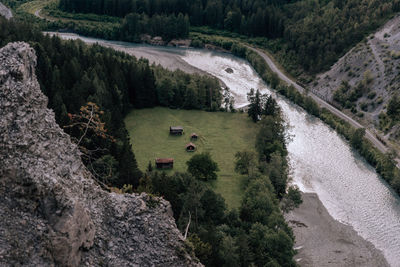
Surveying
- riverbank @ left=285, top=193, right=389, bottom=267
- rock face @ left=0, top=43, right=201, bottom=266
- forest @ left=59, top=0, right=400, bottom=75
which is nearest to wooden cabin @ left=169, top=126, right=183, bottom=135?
riverbank @ left=285, top=193, right=389, bottom=267

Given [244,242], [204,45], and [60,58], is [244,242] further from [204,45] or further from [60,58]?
[204,45]

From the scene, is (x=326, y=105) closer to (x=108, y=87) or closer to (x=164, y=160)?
(x=164, y=160)

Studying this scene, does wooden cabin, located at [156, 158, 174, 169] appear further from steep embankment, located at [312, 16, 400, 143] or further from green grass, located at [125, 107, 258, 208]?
steep embankment, located at [312, 16, 400, 143]

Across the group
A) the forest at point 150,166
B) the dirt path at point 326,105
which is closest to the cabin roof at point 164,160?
the forest at point 150,166

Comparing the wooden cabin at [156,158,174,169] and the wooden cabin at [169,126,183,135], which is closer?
the wooden cabin at [156,158,174,169]

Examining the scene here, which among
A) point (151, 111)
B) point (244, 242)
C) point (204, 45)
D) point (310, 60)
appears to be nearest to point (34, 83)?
point (244, 242)
